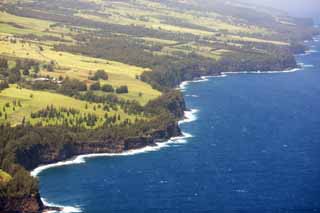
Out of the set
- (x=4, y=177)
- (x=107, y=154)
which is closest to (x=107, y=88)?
(x=107, y=154)

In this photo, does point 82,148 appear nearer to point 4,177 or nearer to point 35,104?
point 35,104

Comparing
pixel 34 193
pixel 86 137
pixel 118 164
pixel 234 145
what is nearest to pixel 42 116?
pixel 86 137

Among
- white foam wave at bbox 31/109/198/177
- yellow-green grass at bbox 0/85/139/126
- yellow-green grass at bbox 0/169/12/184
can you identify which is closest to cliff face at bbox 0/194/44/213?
yellow-green grass at bbox 0/169/12/184

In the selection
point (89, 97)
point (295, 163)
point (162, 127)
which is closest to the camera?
point (295, 163)

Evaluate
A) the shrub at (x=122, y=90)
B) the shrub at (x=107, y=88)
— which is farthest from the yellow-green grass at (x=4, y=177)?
the shrub at (x=122, y=90)

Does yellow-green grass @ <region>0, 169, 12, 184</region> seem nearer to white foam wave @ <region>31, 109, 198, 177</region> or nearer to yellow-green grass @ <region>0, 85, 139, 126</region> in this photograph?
white foam wave @ <region>31, 109, 198, 177</region>

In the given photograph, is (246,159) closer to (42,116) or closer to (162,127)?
(162,127)
